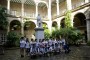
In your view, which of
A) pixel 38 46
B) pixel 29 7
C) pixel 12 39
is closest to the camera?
pixel 38 46

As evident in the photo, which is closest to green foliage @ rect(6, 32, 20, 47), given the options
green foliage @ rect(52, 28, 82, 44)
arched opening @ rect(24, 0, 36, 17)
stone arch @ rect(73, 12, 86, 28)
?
green foliage @ rect(52, 28, 82, 44)

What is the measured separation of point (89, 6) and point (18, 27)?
17172 millimetres

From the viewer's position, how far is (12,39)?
83.7 feet

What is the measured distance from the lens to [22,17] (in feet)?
102

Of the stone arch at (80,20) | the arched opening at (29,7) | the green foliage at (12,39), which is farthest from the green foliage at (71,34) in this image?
the arched opening at (29,7)

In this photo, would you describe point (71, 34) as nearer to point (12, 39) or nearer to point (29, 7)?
point (12, 39)

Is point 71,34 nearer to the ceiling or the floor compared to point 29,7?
nearer to the floor

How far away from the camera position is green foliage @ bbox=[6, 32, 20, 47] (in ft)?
82.6

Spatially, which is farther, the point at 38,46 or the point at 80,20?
the point at 80,20

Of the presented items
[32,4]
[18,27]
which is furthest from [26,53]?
[32,4]

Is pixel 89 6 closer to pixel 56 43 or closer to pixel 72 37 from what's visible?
pixel 72 37

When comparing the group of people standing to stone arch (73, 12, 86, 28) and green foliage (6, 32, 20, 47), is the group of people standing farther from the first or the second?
stone arch (73, 12, 86, 28)

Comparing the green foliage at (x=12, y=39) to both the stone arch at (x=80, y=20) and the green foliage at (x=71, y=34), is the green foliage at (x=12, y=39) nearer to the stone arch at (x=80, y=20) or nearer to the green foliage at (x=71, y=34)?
the green foliage at (x=71, y=34)

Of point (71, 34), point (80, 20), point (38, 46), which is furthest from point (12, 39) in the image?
point (80, 20)
